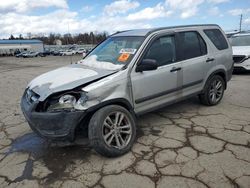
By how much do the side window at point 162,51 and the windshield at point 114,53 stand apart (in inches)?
9.8

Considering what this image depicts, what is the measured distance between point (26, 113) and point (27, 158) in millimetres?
696

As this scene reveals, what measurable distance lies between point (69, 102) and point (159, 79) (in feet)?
5.30

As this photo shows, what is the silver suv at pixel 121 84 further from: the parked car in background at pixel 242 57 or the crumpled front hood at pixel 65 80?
the parked car in background at pixel 242 57

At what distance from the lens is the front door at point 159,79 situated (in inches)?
150

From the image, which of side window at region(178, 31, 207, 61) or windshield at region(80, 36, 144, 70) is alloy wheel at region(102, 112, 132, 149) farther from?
side window at region(178, 31, 207, 61)

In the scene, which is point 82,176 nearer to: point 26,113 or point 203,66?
point 26,113

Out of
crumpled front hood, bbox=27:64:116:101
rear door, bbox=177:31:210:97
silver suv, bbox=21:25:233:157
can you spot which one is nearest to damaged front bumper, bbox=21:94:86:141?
silver suv, bbox=21:25:233:157

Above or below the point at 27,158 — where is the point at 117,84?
above

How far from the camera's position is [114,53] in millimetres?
4223

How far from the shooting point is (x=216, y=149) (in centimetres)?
355

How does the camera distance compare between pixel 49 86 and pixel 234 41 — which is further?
pixel 234 41

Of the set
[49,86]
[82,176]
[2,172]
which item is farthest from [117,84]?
[2,172]

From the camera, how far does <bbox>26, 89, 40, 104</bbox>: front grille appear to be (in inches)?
136

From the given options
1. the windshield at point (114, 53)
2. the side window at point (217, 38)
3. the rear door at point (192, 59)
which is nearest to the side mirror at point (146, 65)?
the windshield at point (114, 53)
